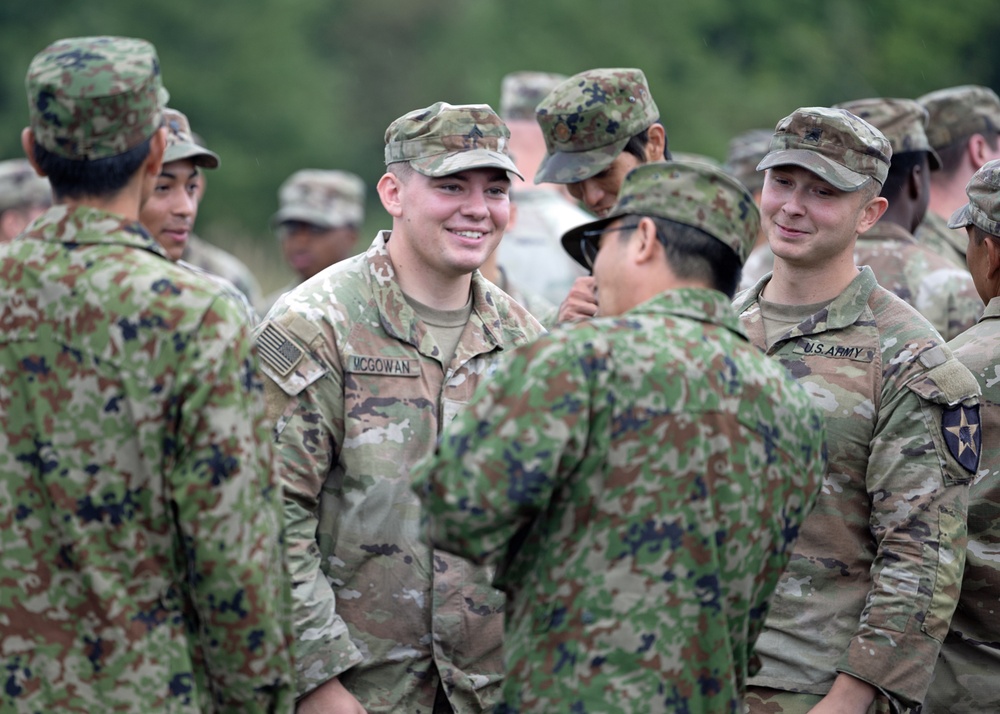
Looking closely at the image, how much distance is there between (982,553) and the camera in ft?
15.1

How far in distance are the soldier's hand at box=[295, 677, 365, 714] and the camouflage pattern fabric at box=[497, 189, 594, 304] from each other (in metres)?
5.55

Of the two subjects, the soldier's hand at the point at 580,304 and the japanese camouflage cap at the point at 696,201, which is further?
the soldier's hand at the point at 580,304

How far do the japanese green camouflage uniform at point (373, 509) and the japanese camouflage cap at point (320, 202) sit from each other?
20.5 feet

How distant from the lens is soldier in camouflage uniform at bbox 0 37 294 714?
10.1ft

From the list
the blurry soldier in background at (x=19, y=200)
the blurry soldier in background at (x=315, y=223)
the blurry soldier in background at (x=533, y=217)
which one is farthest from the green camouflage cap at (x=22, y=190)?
the blurry soldier in background at (x=533, y=217)

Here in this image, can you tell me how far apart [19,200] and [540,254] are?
3577 millimetres

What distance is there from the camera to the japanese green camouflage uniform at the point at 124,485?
121 inches

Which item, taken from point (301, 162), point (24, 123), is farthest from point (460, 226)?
point (301, 162)

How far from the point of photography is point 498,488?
10.0 ft

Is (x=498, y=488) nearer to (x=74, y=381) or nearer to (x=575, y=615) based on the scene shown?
(x=575, y=615)

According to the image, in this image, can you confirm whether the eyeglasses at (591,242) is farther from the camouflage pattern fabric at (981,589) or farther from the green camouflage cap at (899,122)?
the green camouflage cap at (899,122)

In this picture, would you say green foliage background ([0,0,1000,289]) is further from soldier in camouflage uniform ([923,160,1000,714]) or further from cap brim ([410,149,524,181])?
soldier in camouflage uniform ([923,160,1000,714])

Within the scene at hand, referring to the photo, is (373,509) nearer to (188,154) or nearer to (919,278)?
(188,154)

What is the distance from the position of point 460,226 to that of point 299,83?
22606 mm
